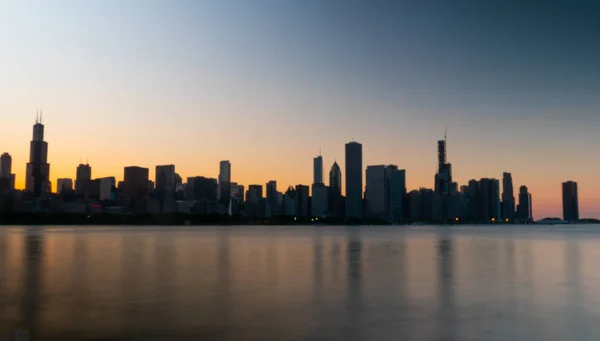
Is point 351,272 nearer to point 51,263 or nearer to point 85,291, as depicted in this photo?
point 85,291

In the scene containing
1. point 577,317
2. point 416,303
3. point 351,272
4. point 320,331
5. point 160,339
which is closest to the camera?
point 160,339

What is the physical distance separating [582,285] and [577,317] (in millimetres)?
14319

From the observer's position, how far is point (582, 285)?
121 ft

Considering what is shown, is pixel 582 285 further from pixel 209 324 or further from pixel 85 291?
pixel 85 291

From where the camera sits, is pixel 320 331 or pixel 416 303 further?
pixel 416 303

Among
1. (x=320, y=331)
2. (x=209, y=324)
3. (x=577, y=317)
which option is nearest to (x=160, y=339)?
(x=209, y=324)

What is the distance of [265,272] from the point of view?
44.8m

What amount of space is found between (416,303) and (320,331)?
28.9ft

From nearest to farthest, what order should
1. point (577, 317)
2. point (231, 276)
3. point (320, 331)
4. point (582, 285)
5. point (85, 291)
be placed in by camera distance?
1. point (320, 331)
2. point (577, 317)
3. point (85, 291)
4. point (582, 285)
5. point (231, 276)

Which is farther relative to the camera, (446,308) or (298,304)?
(298,304)

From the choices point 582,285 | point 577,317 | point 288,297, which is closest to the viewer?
point 577,317

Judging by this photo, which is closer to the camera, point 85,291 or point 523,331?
point 523,331

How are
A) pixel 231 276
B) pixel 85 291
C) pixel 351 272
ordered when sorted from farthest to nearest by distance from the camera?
1. pixel 351 272
2. pixel 231 276
3. pixel 85 291

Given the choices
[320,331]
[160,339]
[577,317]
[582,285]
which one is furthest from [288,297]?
[582,285]
